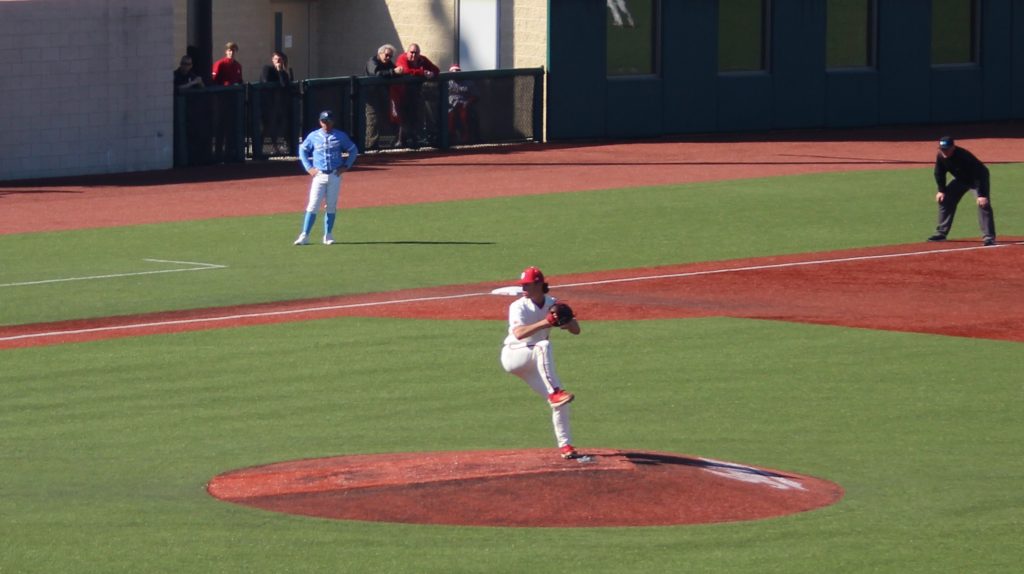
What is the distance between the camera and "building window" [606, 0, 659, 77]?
39.4m

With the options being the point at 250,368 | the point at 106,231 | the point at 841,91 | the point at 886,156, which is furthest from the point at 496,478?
the point at 841,91

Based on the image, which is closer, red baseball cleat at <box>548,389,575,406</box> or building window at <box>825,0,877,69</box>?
red baseball cleat at <box>548,389,575,406</box>

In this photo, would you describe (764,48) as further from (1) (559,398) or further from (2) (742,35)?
(1) (559,398)

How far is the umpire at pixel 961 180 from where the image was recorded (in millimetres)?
25234

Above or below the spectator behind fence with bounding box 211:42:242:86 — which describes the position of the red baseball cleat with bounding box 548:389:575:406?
below

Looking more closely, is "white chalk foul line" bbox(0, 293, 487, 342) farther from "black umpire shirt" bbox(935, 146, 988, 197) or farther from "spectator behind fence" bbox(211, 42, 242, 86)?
"spectator behind fence" bbox(211, 42, 242, 86)

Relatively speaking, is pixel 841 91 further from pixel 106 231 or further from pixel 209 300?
pixel 209 300

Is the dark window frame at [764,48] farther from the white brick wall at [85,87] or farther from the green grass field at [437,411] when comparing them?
the green grass field at [437,411]

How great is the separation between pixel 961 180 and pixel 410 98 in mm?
14367

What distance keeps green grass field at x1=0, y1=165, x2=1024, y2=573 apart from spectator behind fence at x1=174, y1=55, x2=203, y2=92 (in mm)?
7289

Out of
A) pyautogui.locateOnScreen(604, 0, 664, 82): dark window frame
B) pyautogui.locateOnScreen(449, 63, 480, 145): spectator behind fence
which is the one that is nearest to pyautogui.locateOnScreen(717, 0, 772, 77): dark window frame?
pyautogui.locateOnScreen(604, 0, 664, 82): dark window frame

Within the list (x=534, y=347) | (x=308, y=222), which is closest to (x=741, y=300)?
(x=308, y=222)

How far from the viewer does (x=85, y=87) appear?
107ft

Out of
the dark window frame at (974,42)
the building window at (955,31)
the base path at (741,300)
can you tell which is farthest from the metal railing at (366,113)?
the base path at (741,300)
